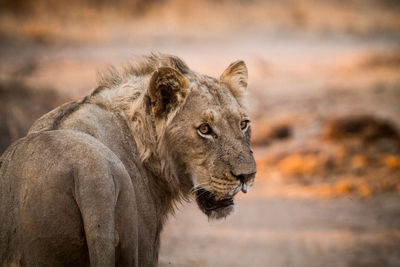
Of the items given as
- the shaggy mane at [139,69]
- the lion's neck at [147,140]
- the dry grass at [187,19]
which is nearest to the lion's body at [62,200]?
the lion's neck at [147,140]

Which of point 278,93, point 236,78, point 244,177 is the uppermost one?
point 236,78

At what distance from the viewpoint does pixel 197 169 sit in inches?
129

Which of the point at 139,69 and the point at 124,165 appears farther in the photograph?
the point at 139,69

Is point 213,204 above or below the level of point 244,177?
below

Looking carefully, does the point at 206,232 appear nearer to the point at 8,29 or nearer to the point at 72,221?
the point at 72,221

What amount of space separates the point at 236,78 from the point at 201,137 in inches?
33.4

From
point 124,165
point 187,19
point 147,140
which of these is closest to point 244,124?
point 147,140

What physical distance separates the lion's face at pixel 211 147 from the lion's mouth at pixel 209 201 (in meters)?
0.01

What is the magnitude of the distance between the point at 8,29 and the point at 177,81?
2644 centimetres

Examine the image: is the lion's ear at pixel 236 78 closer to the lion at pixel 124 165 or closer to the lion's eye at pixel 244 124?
the lion at pixel 124 165

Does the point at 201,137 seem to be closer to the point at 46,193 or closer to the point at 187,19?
the point at 46,193

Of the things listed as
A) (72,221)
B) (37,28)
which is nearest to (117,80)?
(72,221)

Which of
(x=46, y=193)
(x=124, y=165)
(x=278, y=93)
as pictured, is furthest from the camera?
(x=278, y=93)

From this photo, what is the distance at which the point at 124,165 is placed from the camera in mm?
3025
